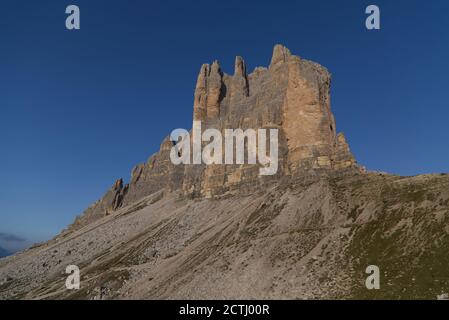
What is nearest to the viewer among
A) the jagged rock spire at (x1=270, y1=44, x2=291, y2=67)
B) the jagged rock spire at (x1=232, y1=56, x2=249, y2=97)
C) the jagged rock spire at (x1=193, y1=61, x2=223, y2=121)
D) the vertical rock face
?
the vertical rock face

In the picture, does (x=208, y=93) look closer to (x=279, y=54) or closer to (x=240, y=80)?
(x=240, y=80)

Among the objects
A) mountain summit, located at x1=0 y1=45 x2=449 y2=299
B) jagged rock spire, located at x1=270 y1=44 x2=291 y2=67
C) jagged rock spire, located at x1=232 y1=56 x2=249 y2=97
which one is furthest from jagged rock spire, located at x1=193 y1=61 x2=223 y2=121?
jagged rock spire, located at x1=270 y1=44 x2=291 y2=67

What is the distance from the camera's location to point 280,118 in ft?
316

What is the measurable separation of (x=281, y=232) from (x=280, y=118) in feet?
141

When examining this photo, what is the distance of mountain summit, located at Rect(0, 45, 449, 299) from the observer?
4288 centimetres

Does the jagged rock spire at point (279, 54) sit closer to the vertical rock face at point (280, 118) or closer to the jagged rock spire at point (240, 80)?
the vertical rock face at point (280, 118)

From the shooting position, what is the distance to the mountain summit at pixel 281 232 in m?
42.9

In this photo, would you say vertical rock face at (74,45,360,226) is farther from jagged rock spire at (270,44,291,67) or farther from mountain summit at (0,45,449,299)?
mountain summit at (0,45,449,299)

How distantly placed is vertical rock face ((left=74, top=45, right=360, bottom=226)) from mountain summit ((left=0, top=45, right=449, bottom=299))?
11.9 inches

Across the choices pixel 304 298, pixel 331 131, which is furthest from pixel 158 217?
pixel 304 298

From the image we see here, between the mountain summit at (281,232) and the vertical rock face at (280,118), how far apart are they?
0.30 m

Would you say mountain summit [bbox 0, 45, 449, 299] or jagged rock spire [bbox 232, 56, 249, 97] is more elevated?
jagged rock spire [bbox 232, 56, 249, 97]

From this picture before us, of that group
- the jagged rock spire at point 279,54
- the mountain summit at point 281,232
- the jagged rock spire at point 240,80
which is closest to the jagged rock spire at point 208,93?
the jagged rock spire at point 240,80

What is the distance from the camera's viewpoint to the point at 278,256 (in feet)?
169
